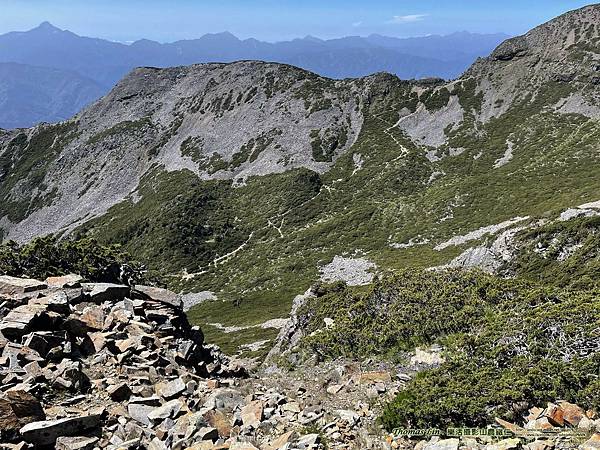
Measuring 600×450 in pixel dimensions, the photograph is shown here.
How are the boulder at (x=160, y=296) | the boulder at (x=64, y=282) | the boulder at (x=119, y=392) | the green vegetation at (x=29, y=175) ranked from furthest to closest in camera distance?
1. the green vegetation at (x=29, y=175)
2. the boulder at (x=160, y=296)
3. the boulder at (x=64, y=282)
4. the boulder at (x=119, y=392)

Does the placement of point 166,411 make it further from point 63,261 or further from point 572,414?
point 63,261

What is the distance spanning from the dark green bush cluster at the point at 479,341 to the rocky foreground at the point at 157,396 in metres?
0.85

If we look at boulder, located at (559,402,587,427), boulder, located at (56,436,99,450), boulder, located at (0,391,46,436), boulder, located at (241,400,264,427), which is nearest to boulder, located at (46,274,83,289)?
boulder, located at (0,391,46,436)

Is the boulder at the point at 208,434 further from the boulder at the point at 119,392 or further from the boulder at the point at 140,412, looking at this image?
the boulder at the point at 119,392

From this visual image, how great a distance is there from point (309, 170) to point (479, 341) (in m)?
124

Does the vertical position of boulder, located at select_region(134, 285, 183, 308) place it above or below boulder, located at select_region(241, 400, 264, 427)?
below

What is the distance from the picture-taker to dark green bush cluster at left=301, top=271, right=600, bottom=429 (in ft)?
40.9

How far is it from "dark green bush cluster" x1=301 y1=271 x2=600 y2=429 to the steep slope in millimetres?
30552

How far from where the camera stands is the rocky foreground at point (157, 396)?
37.0ft

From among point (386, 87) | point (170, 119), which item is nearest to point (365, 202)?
point (386, 87)

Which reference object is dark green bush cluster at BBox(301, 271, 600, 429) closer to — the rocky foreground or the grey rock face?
the rocky foreground

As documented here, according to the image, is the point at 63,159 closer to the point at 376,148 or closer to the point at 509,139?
the point at 376,148

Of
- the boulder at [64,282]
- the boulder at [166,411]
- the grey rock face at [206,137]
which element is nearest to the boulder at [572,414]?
the boulder at [166,411]

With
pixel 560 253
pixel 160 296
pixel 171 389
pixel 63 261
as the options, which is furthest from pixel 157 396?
pixel 560 253
